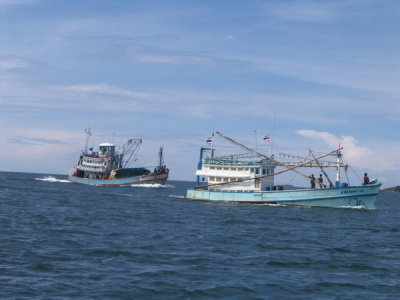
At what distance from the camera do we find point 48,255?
19.5 m

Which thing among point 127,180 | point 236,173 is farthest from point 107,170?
point 236,173

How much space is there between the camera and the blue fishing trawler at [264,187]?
50.0 meters

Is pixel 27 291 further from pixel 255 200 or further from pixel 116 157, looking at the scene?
pixel 116 157

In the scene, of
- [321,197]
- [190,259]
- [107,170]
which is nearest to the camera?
[190,259]

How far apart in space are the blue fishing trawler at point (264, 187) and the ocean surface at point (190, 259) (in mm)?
14531

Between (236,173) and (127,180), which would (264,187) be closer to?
(236,173)

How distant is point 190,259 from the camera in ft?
65.2

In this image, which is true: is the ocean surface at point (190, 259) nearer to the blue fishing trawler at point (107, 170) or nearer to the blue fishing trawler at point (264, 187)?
the blue fishing trawler at point (264, 187)

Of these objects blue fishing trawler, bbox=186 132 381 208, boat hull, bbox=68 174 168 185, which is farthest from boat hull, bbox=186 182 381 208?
boat hull, bbox=68 174 168 185

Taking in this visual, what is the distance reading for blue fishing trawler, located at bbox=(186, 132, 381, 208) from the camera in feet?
164

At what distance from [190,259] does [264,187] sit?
34.4 metres

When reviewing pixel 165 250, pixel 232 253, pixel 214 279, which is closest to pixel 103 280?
pixel 214 279

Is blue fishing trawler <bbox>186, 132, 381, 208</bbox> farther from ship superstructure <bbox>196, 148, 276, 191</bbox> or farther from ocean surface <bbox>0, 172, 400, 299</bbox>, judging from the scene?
ocean surface <bbox>0, 172, 400, 299</bbox>

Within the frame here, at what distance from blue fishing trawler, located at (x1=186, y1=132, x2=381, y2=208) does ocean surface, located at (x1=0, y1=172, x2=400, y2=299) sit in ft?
47.7
